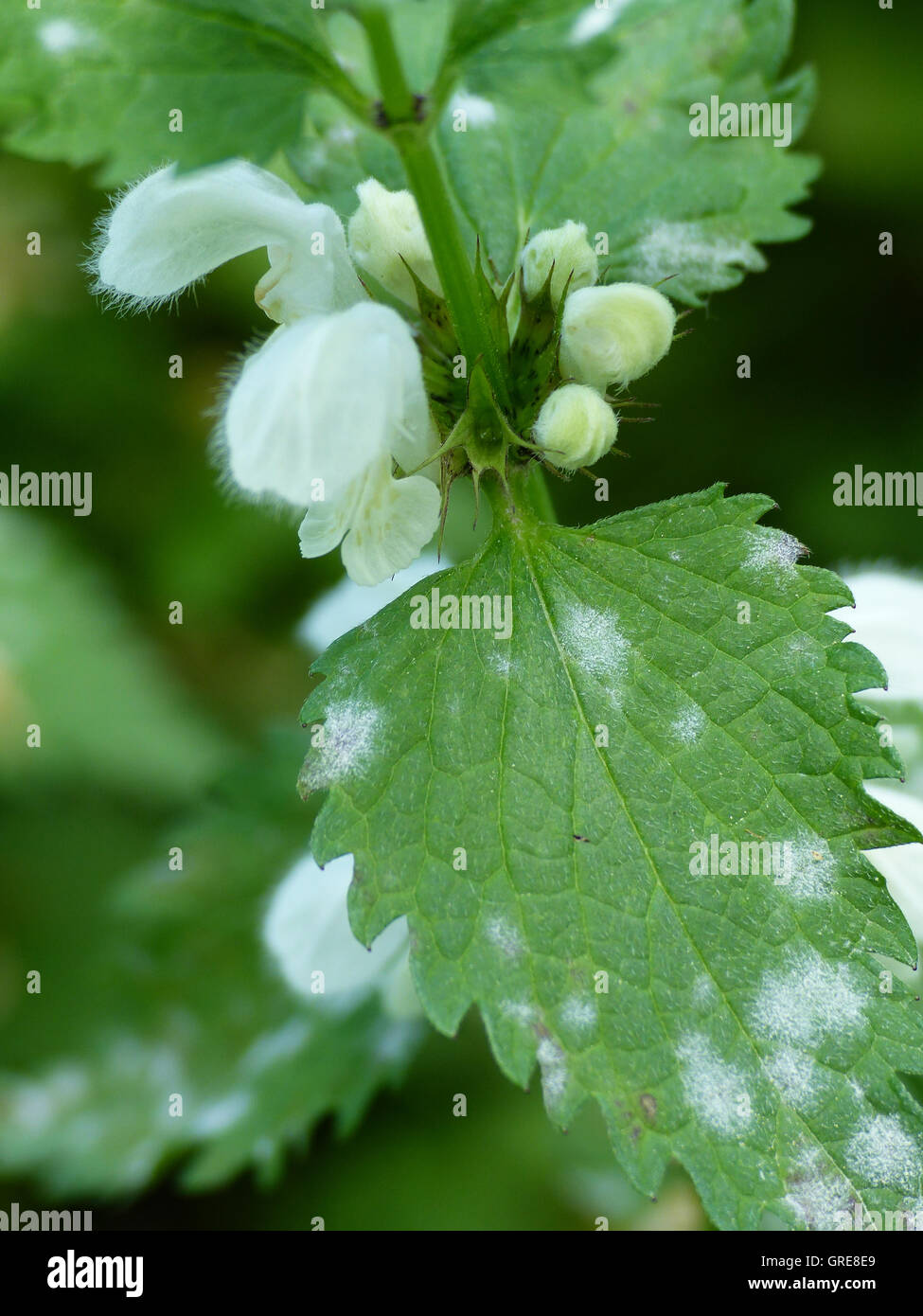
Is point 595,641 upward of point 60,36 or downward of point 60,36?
downward

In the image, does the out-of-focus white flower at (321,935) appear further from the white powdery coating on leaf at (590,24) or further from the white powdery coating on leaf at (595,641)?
the white powdery coating on leaf at (590,24)

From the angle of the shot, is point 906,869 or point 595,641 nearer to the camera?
point 595,641

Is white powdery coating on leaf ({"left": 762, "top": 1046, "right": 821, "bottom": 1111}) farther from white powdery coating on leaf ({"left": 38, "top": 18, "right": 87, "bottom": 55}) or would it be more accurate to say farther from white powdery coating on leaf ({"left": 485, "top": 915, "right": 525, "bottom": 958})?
white powdery coating on leaf ({"left": 38, "top": 18, "right": 87, "bottom": 55})

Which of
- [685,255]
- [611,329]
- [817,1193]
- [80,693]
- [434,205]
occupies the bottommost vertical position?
[817,1193]

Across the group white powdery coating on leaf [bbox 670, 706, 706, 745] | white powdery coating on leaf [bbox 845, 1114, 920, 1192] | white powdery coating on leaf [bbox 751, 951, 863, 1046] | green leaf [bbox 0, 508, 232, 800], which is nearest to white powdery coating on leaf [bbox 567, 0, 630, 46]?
white powdery coating on leaf [bbox 670, 706, 706, 745]

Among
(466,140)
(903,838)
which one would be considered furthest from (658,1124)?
(466,140)

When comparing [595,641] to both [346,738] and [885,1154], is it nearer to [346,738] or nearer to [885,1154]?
[346,738]

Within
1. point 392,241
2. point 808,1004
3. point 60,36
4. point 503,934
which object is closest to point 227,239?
point 392,241

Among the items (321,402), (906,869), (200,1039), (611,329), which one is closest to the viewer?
(321,402)
